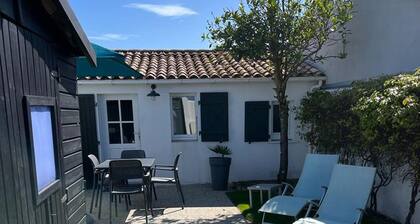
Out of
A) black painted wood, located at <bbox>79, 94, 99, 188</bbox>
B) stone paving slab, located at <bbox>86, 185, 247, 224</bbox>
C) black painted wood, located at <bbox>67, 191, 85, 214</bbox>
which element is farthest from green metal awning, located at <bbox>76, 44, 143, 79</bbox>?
stone paving slab, located at <bbox>86, 185, 247, 224</bbox>

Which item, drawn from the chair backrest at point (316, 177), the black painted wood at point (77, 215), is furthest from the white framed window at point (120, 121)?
the chair backrest at point (316, 177)

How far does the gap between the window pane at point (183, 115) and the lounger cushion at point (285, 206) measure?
3.69 m

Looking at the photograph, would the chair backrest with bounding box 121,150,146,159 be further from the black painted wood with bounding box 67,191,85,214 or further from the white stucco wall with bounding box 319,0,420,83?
the white stucco wall with bounding box 319,0,420,83

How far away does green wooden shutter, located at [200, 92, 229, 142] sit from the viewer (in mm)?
7676

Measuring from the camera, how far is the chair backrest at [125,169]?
206 inches

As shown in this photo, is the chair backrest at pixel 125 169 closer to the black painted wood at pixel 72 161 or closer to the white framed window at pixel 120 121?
the black painted wood at pixel 72 161

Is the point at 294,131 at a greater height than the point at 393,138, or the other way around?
the point at 393,138

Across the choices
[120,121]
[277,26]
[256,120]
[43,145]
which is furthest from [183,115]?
[43,145]

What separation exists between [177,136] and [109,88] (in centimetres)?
224

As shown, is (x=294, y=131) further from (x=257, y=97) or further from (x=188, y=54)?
(x=188, y=54)

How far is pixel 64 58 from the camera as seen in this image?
340 cm

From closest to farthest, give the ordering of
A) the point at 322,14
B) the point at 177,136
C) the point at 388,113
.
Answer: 1. the point at 388,113
2. the point at 322,14
3. the point at 177,136

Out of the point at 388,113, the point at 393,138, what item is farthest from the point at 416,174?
the point at 388,113

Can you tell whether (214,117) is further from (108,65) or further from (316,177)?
(108,65)
